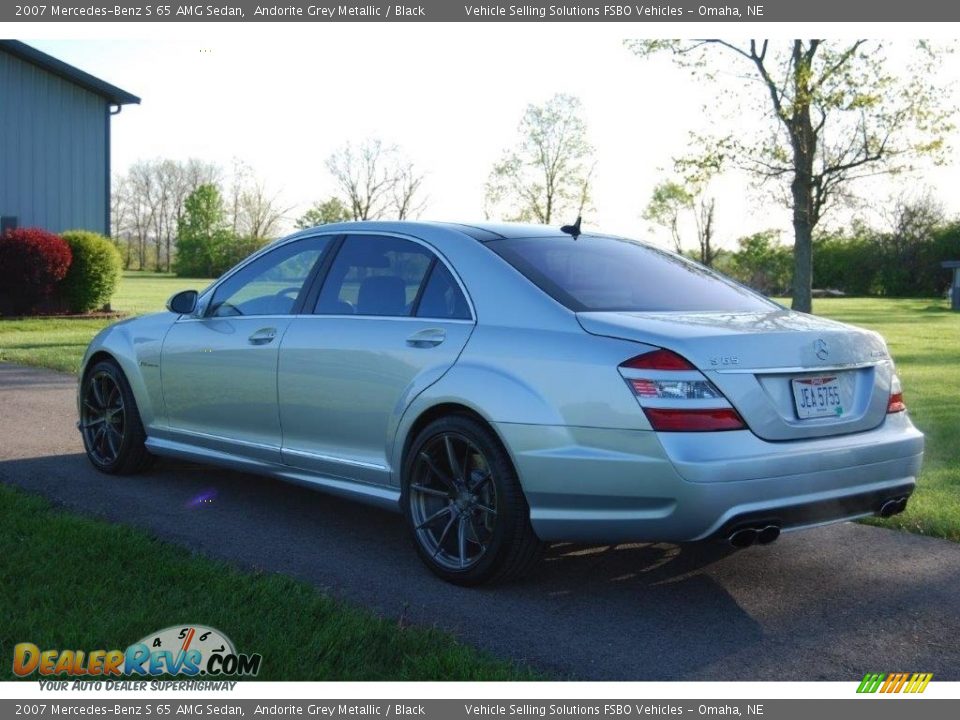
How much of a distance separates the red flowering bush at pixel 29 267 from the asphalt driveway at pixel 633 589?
16.7 m

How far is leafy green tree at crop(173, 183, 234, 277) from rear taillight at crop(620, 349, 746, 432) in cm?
7454

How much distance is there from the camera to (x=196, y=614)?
403cm

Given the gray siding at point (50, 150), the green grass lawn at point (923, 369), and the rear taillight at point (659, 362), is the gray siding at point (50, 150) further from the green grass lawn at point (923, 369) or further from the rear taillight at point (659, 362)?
the rear taillight at point (659, 362)

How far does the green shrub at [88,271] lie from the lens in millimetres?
22875

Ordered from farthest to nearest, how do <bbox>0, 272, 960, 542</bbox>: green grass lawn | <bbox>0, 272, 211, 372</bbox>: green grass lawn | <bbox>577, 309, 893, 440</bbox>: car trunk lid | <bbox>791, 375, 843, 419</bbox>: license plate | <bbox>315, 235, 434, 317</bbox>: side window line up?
<bbox>0, 272, 211, 372</bbox>: green grass lawn < <bbox>0, 272, 960, 542</bbox>: green grass lawn < <bbox>315, 235, 434, 317</bbox>: side window < <bbox>791, 375, 843, 419</bbox>: license plate < <bbox>577, 309, 893, 440</bbox>: car trunk lid

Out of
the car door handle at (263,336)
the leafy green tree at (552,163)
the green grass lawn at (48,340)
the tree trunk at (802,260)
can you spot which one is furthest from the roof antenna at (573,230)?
the leafy green tree at (552,163)

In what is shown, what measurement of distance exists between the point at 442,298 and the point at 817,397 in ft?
5.75

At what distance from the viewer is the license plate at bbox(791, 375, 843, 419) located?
4285mm

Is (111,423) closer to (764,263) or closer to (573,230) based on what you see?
(573,230)

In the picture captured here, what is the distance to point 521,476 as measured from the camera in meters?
4.38

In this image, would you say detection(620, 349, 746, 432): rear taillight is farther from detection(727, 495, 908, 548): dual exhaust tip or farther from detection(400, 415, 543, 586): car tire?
detection(400, 415, 543, 586): car tire

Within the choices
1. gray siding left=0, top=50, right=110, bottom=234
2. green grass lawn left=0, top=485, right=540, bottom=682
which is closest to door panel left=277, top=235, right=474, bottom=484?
green grass lawn left=0, top=485, right=540, bottom=682

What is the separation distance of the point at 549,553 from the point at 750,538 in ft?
4.49
